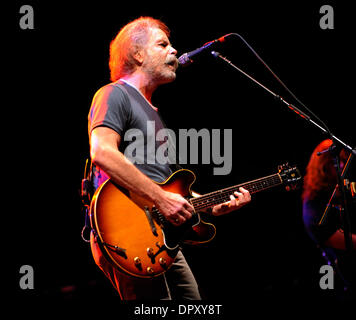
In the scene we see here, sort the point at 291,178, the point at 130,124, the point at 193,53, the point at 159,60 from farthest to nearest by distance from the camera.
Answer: the point at 291,178, the point at 159,60, the point at 193,53, the point at 130,124

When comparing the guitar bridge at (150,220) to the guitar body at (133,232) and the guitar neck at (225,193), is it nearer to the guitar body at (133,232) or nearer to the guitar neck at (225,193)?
the guitar body at (133,232)

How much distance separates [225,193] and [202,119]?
2.41 meters

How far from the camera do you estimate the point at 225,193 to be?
2668 millimetres

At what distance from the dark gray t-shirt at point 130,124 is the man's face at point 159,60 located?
0.32 metres

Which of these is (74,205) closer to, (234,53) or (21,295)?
(21,295)

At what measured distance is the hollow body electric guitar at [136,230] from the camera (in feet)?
6.47

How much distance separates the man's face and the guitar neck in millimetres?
963

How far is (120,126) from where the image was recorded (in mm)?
2225

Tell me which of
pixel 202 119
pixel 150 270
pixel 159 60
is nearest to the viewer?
pixel 150 270

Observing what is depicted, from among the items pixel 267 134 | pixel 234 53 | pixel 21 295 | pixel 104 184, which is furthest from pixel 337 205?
pixel 21 295

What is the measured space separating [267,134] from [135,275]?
3.74m

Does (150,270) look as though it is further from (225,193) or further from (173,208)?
(225,193)

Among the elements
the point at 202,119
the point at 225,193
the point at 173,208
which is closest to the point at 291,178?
the point at 225,193

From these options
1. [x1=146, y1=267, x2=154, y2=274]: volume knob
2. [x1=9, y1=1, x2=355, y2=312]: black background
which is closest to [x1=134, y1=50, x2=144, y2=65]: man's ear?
[x1=9, y1=1, x2=355, y2=312]: black background
